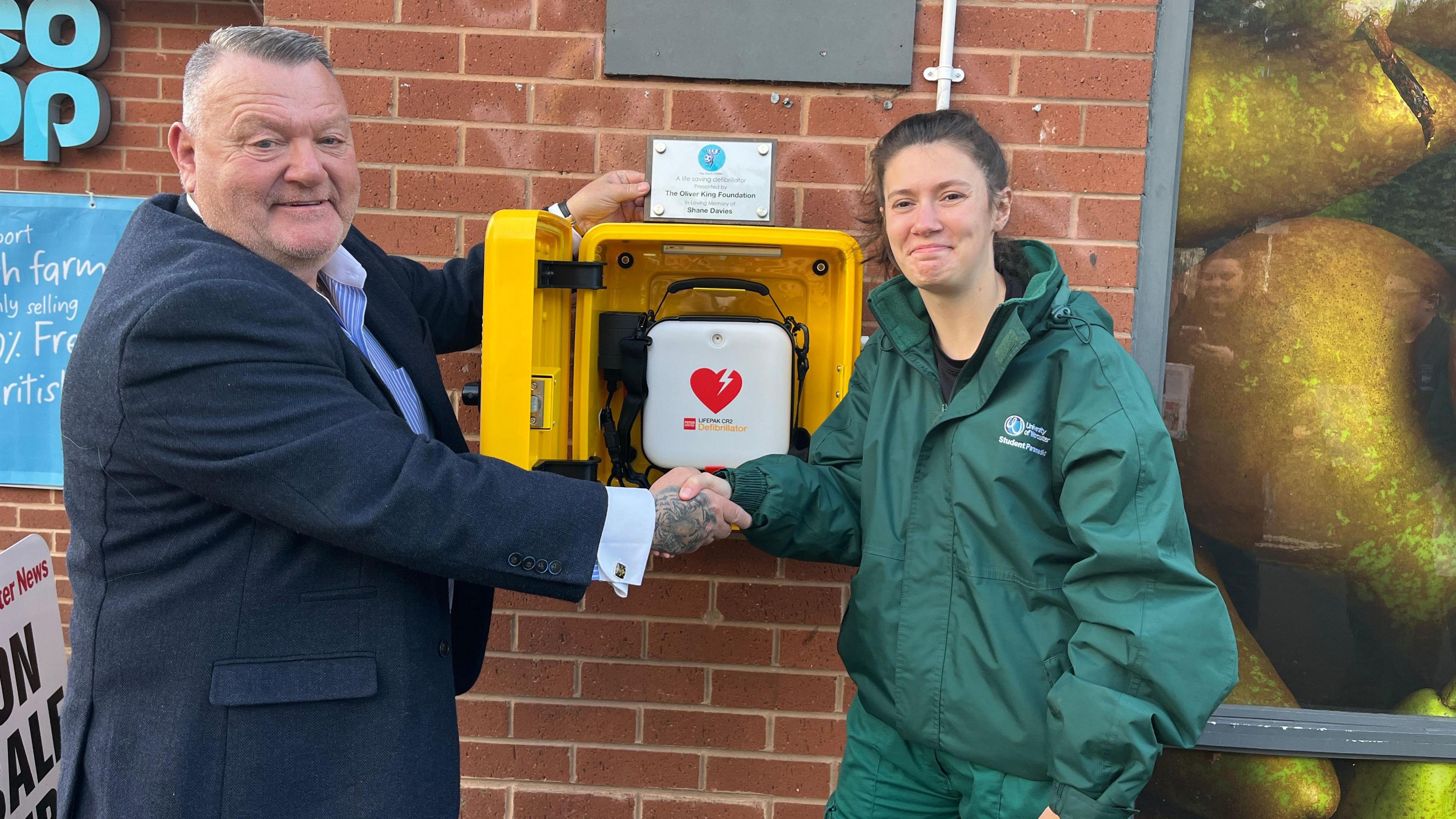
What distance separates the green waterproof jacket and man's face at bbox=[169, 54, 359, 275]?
97cm

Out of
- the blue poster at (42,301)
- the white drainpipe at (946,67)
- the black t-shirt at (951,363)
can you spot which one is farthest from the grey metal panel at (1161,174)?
the blue poster at (42,301)

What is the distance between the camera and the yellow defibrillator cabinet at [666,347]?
6.50ft

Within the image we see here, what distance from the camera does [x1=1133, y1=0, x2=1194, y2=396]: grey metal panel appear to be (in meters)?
2.48

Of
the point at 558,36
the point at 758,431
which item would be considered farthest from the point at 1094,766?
the point at 558,36

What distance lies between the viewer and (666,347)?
220 cm

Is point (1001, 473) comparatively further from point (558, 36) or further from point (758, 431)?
point (558, 36)

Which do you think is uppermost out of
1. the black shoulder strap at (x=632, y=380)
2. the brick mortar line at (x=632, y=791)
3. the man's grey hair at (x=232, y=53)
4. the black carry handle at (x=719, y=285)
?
the man's grey hair at (x=232, y=53)

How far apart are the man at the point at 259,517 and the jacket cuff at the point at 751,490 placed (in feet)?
1.29

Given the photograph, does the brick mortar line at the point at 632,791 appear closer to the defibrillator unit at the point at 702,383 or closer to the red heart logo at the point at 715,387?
the defibrillator unit at the point at 702,383

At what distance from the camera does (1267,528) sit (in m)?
2.69

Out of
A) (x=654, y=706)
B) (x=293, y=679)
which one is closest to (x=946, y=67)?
(x=654, y=706)

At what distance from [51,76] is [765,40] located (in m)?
2.52

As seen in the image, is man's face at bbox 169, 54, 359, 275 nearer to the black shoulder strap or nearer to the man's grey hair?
the man's grey hair

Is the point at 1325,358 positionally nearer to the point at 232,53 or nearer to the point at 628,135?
the point at 628,135
